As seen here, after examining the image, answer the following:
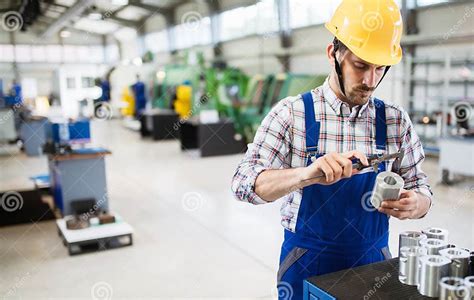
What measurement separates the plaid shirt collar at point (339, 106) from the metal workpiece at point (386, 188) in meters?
0.28

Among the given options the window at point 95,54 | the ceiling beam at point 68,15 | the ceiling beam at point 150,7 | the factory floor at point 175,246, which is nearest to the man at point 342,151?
the factory floor at point 175,246

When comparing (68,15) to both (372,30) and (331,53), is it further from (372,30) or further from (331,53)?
(372,30)

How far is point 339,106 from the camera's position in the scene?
1.39 m

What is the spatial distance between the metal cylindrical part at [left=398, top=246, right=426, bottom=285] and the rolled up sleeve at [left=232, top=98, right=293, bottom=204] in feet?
1.43

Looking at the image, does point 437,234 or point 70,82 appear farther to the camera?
point 70,82

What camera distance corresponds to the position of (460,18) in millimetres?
7539

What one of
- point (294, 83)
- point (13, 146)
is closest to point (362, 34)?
point (294, 83)

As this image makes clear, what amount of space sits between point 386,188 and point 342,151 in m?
0.25

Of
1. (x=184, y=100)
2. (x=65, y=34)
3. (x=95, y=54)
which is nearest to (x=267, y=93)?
(x=184, y=100)

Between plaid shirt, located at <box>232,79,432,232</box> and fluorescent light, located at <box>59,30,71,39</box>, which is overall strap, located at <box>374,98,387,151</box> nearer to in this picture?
plaid shirt, located at <box>232,79,432,232</box>

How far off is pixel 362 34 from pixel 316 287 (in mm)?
745

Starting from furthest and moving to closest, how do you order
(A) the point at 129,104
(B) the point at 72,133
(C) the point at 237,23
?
(A) the point at 129,104, (C) the point at 237,23, (B) the point at 72,133

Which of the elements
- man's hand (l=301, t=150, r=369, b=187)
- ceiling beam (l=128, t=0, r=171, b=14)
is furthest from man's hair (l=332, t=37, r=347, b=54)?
ceiling beam (l=128, t=0, r=171, b=14)

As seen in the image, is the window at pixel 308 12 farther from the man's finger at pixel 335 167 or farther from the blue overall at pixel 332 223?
the man's finger at pixel 335 167
